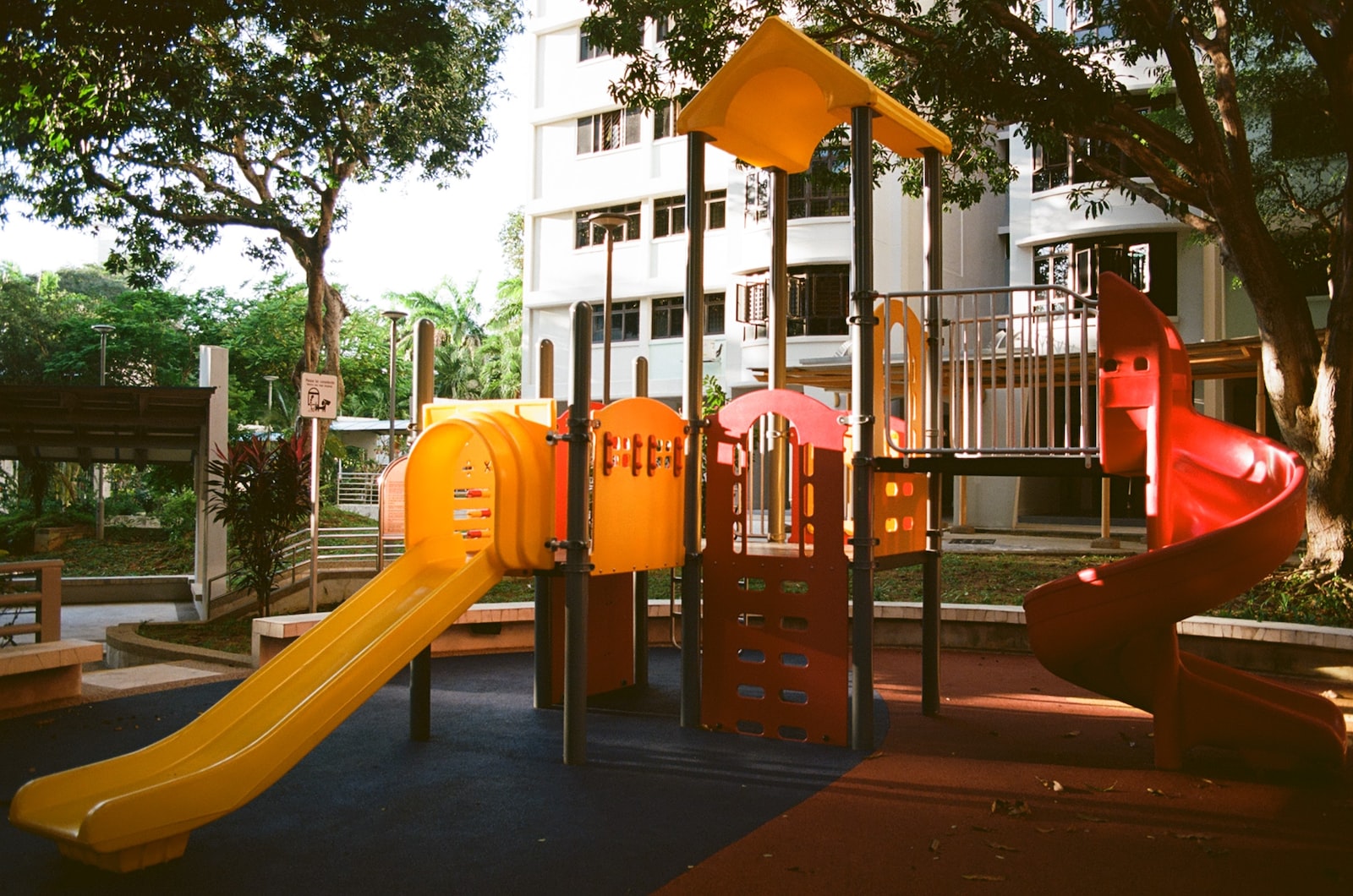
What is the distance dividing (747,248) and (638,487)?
65.4 ft

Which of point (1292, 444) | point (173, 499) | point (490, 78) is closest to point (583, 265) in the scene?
point (490, 78)

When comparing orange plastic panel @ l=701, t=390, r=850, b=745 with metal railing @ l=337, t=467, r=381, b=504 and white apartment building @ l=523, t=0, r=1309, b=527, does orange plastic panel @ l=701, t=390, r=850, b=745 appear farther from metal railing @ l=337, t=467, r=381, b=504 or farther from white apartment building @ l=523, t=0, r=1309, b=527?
metal railing @ l=337, t=467, r=381, b=504

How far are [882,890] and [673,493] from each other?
365 centimetres

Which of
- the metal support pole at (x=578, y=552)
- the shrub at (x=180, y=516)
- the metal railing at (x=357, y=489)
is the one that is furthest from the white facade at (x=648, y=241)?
the metal support pole at (x=578, y=552)

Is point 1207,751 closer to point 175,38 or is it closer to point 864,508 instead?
point 864,508

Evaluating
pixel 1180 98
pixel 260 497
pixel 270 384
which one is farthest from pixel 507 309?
pixel 1180 98

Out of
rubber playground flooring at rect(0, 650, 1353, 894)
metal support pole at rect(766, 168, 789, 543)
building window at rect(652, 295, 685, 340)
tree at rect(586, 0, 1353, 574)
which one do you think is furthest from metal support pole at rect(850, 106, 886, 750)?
building window at rect(652, 295, 685, 340)

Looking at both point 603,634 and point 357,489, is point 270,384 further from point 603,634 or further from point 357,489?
point 603,634

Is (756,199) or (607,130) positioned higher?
(607,130)

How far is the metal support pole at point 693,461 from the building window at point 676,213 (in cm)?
2146

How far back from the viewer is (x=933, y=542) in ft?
25.8

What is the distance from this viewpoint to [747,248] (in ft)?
86.0

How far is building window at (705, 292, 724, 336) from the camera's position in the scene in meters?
29.0

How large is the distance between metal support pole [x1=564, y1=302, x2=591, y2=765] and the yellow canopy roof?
6.43ft
